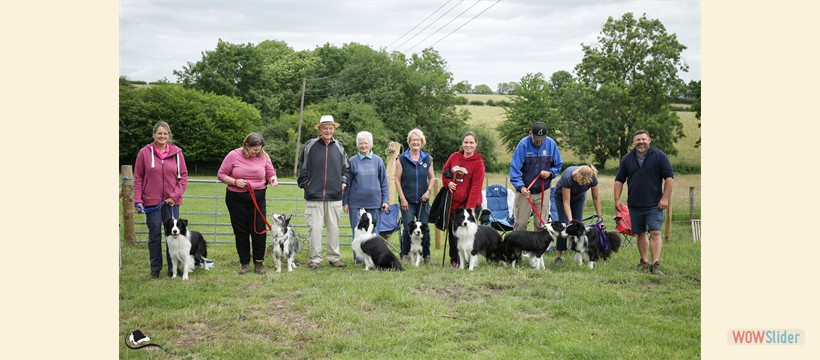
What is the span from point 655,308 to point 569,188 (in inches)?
98.9

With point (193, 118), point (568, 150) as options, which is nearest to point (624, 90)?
point (568, 150)

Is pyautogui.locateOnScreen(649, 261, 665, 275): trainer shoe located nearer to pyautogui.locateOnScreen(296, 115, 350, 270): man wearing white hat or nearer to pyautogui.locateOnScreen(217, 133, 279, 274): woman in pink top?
pyautogui.locateOnScreen(296, 115, 350, 270): man wearing white hat

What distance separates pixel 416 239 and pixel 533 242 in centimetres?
144

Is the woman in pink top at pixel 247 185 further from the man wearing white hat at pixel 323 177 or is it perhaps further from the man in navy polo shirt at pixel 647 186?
the man in navy polo shirt at pixel 647 186

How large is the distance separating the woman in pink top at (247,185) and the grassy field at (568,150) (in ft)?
28.4

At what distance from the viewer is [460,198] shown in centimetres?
773

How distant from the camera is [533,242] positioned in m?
7.61

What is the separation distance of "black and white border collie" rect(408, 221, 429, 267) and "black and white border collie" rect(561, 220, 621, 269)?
1765mm

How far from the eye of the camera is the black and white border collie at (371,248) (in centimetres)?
752

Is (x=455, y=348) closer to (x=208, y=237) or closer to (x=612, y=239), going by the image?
(x=612, y=239)

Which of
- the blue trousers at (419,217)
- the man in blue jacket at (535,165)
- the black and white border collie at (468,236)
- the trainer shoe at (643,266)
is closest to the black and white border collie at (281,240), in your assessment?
the blue trousers at (419,217)

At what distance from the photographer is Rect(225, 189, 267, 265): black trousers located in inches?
282
